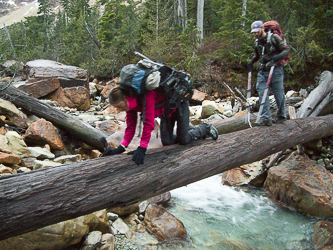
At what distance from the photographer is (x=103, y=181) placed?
2488mm

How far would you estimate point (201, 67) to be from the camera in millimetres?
18750

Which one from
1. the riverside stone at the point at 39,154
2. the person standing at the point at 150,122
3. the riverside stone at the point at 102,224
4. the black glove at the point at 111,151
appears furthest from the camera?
the riverside stone at the point at 39,154

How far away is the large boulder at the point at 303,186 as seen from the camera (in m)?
4.66

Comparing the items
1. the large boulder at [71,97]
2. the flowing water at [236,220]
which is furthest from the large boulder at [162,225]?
the large boulder at [71,97]

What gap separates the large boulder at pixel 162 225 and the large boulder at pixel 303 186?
264 cm

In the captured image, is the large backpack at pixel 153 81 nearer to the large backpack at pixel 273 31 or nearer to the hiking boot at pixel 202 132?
the hiking boot at pixel 202 132

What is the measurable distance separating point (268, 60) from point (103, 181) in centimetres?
419

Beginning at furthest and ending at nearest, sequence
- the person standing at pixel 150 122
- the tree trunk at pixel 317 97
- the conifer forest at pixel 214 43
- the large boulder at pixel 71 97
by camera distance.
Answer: the conifer forest at pixel 214 43, the large boulder at pixel 71 97, the tree trunk at pixel 317 97, the person standing at pixel 150 122

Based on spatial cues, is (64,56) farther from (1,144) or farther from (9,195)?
(9,195)

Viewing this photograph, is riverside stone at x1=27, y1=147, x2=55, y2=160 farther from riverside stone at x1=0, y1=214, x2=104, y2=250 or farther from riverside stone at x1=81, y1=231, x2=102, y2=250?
riverside stone at x1=81, y1=231, x2=102, y2=250

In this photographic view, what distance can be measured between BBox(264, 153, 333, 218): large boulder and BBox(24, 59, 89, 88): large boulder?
468 inches

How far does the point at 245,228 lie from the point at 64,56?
32.1 meters

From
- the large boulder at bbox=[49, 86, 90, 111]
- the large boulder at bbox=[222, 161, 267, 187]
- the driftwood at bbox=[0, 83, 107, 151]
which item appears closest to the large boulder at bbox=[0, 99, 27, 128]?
the driftwood at bbox=[0, 83, 107, 151]

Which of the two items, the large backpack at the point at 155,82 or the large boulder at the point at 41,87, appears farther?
the large boulder at the point at 41,87
